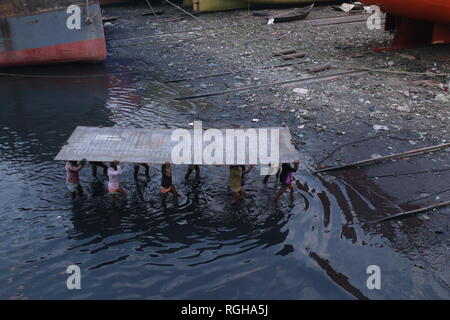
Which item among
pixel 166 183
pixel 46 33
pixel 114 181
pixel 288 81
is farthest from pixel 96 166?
pixel 46 33

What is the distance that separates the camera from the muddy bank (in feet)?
26.0

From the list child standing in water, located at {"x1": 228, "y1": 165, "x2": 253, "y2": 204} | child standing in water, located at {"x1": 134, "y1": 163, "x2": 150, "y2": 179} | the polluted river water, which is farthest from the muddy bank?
child standing in water, located at {"x1": 134, "y1": 163, "x2": 150, "y2": 179}

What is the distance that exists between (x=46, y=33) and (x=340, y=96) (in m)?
10.8

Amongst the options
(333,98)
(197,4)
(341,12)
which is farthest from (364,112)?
(197,4)

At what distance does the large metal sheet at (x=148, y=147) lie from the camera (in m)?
7.54

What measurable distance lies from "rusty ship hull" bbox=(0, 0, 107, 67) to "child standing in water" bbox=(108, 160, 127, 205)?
966cm

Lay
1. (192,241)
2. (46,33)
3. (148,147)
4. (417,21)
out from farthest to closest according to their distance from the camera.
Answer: (417,21), (46,33), (148,147), (192,241)

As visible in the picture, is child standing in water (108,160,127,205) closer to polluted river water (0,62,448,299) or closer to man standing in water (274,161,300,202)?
polluted river water (0,62,448,299)

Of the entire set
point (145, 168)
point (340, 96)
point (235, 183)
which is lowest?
point (145, 168)

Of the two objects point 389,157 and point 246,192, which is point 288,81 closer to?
point 389,157

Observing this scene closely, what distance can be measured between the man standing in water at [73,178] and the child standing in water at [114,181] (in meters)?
0.55

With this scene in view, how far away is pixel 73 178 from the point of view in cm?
799

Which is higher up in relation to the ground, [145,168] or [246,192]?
[145,168]
